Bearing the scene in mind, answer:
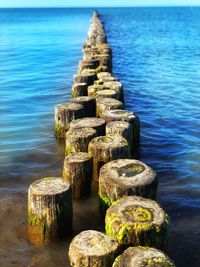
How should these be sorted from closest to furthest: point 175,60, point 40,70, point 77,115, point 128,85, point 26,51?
point 77,115 → point 128,85 → point 40,70 → point 175,60 → point 26,51

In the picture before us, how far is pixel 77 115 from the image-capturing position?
8.62 m

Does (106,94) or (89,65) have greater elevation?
(89,65)

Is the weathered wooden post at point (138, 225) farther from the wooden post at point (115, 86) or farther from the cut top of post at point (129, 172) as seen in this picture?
the wooden post at point (115, 86)

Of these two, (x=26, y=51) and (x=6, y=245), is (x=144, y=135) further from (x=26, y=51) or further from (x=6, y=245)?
(x=26, y=51)

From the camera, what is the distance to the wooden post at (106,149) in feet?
21.0

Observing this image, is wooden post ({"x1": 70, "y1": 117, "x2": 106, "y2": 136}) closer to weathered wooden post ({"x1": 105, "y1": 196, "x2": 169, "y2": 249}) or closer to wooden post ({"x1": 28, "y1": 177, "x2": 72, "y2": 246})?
wooden post ({"x1": 28, "y1": 177, "x2": 72, "y2": 246})

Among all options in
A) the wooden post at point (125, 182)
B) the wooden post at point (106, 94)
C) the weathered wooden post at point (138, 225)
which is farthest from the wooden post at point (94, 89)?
the weathered wooden post at point (138, 225)

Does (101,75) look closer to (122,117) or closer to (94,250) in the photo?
(122,117)

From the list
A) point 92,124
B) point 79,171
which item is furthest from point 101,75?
point 79,171

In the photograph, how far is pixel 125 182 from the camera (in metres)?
5.43

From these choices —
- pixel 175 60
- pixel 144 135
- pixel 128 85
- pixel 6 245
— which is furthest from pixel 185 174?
pixel 175 60

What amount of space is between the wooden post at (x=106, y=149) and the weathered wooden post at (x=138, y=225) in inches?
62.3

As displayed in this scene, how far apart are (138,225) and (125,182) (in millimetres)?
943

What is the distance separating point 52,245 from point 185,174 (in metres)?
3.42
